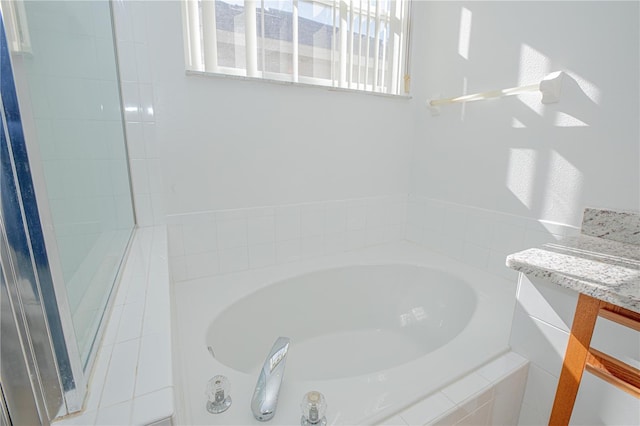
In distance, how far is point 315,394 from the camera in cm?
66

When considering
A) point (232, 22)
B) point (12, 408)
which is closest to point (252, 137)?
point (232, 22)

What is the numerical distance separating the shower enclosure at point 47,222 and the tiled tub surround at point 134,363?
3 cm

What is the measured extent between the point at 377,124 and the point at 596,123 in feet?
3.04

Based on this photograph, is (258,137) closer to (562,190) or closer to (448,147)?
(448,147)

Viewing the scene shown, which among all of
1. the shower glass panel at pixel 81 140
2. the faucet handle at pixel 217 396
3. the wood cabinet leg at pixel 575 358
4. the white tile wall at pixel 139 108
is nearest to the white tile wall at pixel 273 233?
the white tile wall at pixel 139 108

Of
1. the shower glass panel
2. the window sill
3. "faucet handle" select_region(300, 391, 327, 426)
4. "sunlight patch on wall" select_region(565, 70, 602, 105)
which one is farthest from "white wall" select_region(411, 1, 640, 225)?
the shower glass panel

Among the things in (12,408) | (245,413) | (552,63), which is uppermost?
(552,63)

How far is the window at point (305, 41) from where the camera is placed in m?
1.26

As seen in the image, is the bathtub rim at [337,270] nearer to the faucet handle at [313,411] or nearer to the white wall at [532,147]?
the white wall at [532,147]

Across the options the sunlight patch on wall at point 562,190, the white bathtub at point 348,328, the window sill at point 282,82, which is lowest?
the white bathtub at point 348,328

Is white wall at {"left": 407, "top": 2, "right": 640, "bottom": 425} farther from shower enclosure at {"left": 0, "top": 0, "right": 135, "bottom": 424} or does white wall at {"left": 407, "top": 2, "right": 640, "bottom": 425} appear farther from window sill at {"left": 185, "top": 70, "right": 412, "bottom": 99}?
shower enclosure at {"left": 0, "top": 0, "right": 135, "bottom": 424}

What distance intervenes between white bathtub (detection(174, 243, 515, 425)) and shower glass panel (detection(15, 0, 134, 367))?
1.08ft

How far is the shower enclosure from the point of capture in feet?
1.23

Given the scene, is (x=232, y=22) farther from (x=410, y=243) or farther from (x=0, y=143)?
(x=410, y=243)
